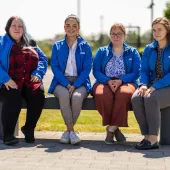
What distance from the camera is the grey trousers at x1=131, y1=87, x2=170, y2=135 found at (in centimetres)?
534

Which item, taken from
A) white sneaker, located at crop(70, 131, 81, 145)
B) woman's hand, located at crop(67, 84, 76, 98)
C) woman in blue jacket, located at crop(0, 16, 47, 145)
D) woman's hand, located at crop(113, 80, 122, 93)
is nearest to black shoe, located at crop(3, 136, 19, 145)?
woman in blue jacket, located at crop(0, 16, 47, 145)

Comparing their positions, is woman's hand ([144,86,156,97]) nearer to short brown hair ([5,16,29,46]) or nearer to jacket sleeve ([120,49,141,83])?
jacket sleeve ([120,49,141,83])

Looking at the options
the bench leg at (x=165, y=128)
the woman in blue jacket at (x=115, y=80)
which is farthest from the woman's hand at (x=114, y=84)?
the bench leg at (x=165, y=128)

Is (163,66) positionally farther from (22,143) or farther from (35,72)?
(22,143)

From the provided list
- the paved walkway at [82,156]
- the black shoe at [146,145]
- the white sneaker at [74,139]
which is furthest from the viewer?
the white sneaker at [74,139]

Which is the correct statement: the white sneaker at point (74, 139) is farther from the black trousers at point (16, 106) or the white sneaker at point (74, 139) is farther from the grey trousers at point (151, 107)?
the grey trousers at point (151, 107)

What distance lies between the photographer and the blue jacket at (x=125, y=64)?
5.79 meters

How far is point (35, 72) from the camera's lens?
231 inches

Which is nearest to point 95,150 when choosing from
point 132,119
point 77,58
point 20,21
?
point 77,58

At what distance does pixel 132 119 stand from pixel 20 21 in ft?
9.58

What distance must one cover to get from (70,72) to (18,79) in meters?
0.71

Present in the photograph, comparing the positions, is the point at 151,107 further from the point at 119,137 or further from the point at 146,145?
the point at 119,137

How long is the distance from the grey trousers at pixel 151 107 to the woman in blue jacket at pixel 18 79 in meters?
1.26

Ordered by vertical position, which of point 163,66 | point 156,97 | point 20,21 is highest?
point 20,21
